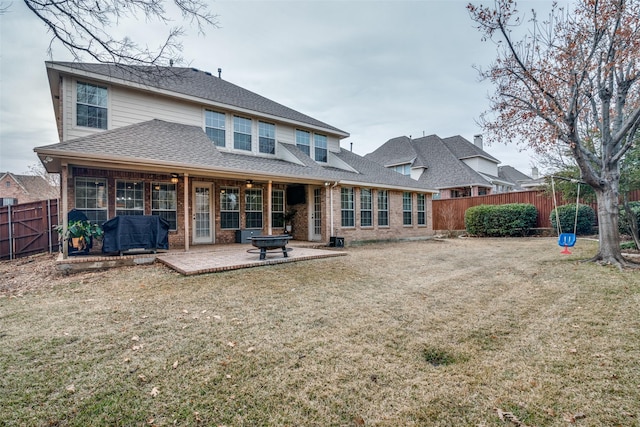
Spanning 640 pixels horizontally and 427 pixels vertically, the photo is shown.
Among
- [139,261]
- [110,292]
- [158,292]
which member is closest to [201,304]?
[158,292]

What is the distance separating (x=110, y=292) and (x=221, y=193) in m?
6.44

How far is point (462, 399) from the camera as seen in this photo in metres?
2.39

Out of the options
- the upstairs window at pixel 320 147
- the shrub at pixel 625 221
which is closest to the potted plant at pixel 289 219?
the upstairs window at pixel 320 147

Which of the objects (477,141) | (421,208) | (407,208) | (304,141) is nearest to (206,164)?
(304,141)

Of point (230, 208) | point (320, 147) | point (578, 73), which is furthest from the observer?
point (320, 147)

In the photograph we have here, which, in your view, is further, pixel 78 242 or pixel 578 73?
pixel 78 242

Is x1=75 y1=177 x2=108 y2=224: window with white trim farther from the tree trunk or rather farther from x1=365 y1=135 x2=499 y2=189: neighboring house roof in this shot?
x1=365 y1=135 x2=499 y2=189: neighboring house roof

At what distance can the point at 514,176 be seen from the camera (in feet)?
110

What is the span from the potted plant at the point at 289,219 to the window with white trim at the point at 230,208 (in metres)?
2.21

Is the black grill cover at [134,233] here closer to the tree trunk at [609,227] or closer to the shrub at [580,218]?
the tree trunk at [609,227]

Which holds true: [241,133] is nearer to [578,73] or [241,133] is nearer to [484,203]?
[578,73]

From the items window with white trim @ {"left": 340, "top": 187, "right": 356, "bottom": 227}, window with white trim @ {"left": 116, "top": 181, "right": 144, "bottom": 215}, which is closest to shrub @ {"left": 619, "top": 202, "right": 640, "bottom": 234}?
window with white trim @ {"left": 340, "top": 187, "right": 356, "bottom": 227}

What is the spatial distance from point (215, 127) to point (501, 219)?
47.9 ft

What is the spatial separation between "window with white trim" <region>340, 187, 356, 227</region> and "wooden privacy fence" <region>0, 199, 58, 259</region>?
10667mm
